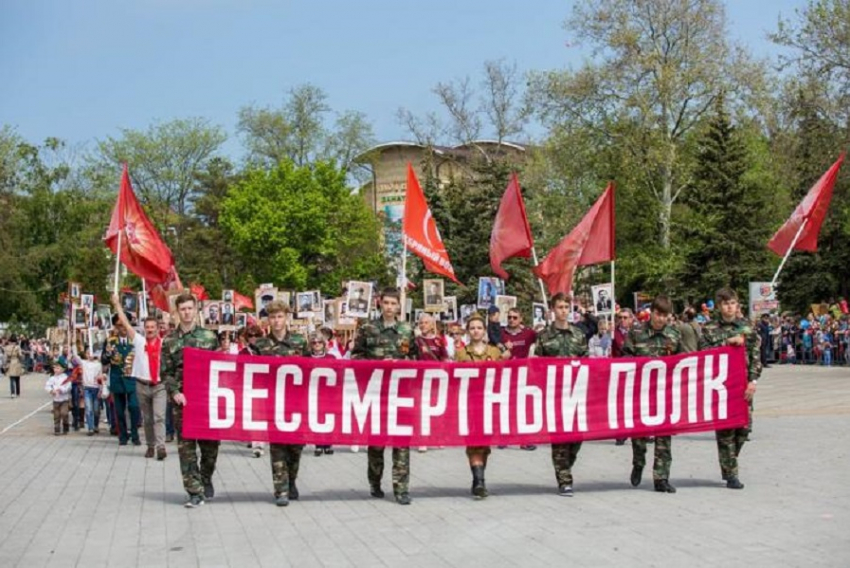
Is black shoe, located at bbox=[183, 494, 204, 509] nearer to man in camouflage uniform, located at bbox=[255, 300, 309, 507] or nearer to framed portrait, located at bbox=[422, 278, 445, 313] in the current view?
man in camouflage uniform, located at bbox=[255, 300, 309, 507]

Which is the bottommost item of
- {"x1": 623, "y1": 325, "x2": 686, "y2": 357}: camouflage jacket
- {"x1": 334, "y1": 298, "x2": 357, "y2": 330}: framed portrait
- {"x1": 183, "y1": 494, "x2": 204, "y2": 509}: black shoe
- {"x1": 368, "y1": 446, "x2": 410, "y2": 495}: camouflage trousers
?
{"x1": 183, "y1": 494, "x2": 204, "y2": 509}: black shoe

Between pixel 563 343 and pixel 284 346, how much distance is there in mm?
2770

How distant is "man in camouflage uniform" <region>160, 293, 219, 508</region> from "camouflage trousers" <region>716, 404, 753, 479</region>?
4.93 metres

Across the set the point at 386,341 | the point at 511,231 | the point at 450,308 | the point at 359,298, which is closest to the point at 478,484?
the point at 386,341

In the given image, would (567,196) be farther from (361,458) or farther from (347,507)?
(347,507)

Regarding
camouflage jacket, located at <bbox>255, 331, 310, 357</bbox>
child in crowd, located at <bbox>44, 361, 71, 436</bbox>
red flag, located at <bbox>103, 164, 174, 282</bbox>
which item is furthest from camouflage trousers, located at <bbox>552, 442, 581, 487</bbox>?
child in crowd, located at <bbox>44, 361, 71, 436</bbox>

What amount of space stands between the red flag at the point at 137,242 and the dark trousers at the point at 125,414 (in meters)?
2.98

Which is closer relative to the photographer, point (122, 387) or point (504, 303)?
point (122, 387)

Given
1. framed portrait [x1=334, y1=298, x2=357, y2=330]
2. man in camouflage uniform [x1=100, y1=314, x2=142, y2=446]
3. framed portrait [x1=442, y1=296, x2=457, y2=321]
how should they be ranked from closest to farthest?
man in camouflage uniform [x1=100, y1=314, x2=142, y2=446], framed portrait [x1=334, y1=298, x2=357, y2=330], framed portrait [x1=442, y1=296, x2=457, y2=321]

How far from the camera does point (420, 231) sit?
21938 millimetres

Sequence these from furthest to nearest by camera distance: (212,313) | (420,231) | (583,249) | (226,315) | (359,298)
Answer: (226,315)
(212,313)
(359,298)
(420,231)
(583,249)

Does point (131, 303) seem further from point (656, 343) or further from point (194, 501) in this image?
point (656, 343)

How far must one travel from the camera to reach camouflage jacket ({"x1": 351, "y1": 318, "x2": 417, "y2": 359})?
11.6 m

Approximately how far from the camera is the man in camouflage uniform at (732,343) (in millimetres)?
11570
